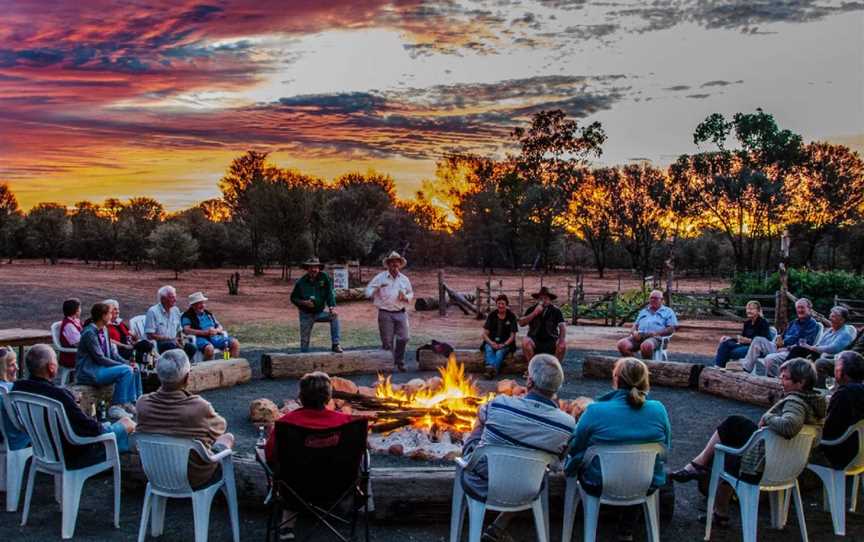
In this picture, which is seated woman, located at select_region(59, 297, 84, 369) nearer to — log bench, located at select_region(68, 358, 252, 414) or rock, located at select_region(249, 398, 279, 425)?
log bench, located at select_region(68, 358, 252, 414)

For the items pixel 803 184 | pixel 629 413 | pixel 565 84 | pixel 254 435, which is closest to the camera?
pixel 629 413

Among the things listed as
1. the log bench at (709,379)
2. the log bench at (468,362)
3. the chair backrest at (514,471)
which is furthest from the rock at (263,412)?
the log bench at (709,379)

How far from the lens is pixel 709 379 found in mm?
9367

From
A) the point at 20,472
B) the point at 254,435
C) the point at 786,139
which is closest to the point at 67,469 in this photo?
the point at 20,472

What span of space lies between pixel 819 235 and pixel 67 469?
5119 centimetres

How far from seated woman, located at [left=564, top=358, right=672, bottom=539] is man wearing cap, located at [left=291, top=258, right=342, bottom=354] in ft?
22.0

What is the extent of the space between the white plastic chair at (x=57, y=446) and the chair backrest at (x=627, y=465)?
3151mm

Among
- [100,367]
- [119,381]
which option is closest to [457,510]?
[119,381]

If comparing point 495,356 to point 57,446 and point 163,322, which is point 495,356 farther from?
point 57,446

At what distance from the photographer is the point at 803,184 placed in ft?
152

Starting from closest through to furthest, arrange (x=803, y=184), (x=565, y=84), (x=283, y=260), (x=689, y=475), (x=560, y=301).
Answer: (x=689, y=475)
(x=560, y=301)
(x=565, y=84)
(x=283, y=260)
(x=803, y=184)

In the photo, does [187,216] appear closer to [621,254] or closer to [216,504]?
[621,254]

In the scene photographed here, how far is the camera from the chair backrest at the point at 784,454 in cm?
441

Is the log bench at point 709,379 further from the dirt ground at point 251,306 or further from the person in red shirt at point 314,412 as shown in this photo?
the person in red shirt at point 314,412
